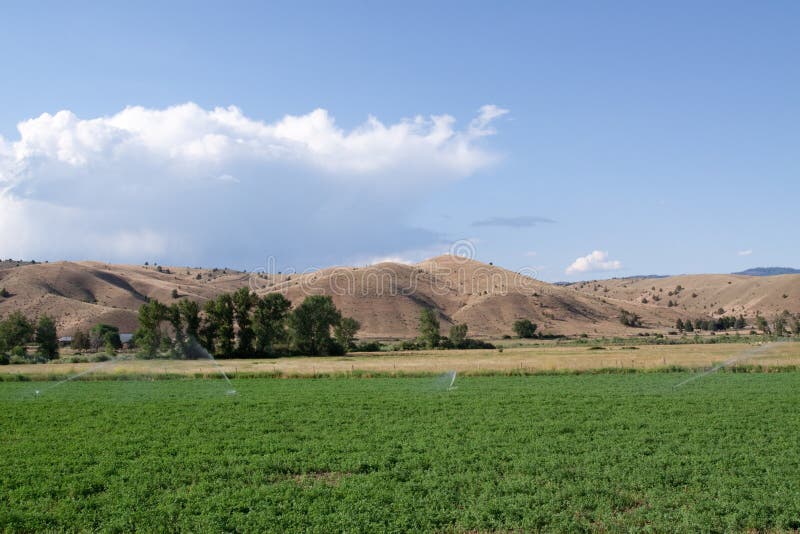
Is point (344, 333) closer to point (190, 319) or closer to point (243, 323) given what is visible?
point (243, 323)

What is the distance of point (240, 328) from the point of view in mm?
96062

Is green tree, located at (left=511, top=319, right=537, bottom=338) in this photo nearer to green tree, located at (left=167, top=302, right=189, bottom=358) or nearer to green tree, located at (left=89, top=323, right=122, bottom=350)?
green tree, located at (left=167, top=302, right=189, bottom=358)

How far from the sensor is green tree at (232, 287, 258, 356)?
9569 centimetres

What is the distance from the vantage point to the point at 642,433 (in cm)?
2459

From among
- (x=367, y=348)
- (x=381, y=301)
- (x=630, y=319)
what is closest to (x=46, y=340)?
(x=367, y=348)

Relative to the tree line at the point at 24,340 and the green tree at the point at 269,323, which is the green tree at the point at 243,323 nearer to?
the green tree at the point at 269,323

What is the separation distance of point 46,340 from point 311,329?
37785mm

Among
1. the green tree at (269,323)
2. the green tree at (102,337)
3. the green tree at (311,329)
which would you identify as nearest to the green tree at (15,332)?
the green tree at (102,337)

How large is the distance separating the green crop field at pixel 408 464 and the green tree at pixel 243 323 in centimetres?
5860

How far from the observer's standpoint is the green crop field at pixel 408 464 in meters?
14.8

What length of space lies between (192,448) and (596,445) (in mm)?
14094

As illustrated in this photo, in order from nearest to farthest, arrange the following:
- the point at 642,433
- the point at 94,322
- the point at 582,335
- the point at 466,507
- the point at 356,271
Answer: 1. the point at 466,507
2. the point at 642,433
3. the point at 94,322
4. the point at 582,335
5. the point at 356,271

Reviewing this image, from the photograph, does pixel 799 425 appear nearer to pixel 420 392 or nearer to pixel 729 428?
pixel 729 428

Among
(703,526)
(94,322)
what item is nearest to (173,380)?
(703,526)
